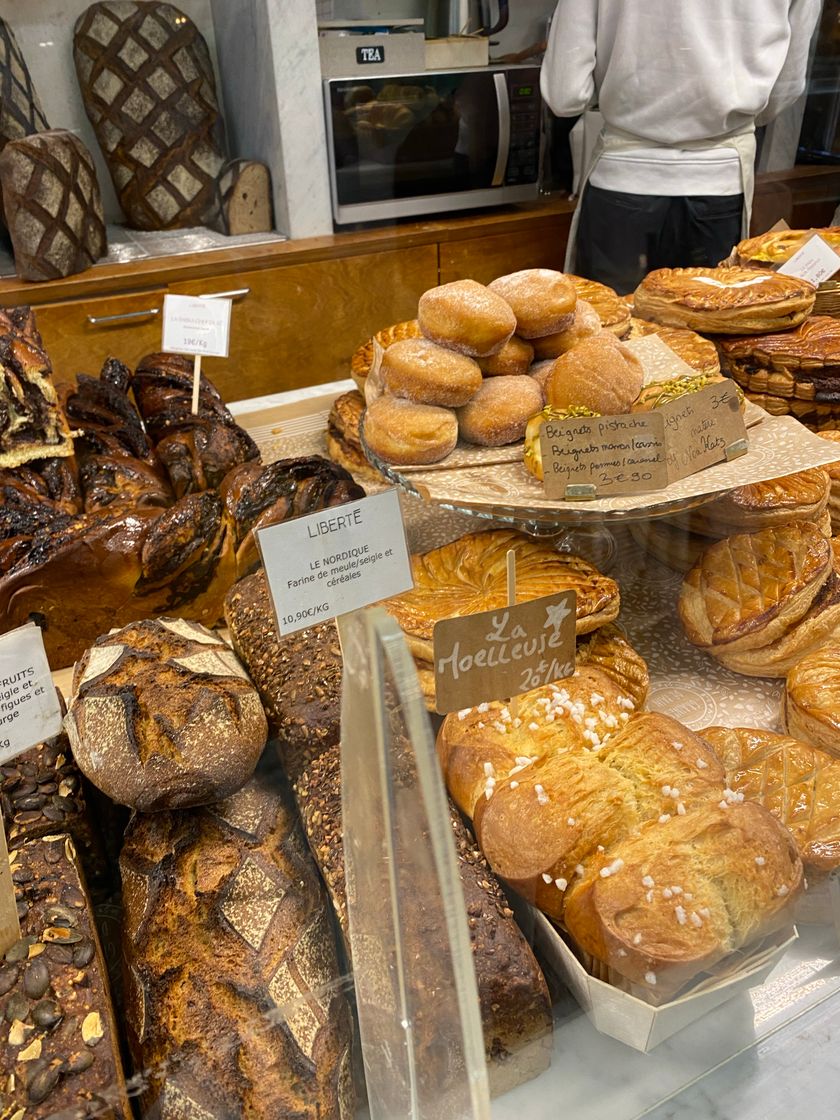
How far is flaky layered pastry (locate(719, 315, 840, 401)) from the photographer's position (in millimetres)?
1875

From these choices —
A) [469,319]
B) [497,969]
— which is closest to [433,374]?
[469,319]

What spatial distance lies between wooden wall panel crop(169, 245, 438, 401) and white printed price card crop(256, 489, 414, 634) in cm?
245

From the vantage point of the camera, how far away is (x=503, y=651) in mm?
1021

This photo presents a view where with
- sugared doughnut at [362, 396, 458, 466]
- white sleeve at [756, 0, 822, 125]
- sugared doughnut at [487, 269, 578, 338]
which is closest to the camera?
sugared doughnut at [362, 396, 458, 466]

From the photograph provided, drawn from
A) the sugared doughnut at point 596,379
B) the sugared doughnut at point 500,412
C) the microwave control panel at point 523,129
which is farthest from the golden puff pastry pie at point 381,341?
the microwave control panel at point 523,129

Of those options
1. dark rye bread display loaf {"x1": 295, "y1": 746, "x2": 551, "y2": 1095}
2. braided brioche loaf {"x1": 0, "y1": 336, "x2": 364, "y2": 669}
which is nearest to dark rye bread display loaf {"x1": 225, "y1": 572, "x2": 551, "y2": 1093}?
dark rye bread display loaf {"x1": 295, "y1": 746, "x2": 551, "y2": 1095}

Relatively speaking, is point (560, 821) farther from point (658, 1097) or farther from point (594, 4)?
point (594, 4)

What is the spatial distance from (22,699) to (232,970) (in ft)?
1.21

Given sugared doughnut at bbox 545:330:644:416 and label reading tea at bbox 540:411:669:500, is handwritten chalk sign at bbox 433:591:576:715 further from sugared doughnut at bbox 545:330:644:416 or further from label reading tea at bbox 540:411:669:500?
sugared doughnut at bbox 545:330:644:416

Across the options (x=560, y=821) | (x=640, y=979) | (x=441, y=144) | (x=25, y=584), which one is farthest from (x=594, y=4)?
(x=640, y=979)

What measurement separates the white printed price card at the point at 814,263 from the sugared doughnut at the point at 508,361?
0.87 meters

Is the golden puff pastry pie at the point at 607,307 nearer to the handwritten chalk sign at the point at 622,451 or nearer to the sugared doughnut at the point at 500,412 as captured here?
the sugared doughnut at the point at 500,412

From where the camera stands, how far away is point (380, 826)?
82cm

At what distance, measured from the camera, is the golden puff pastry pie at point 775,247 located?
2287 millimetres
